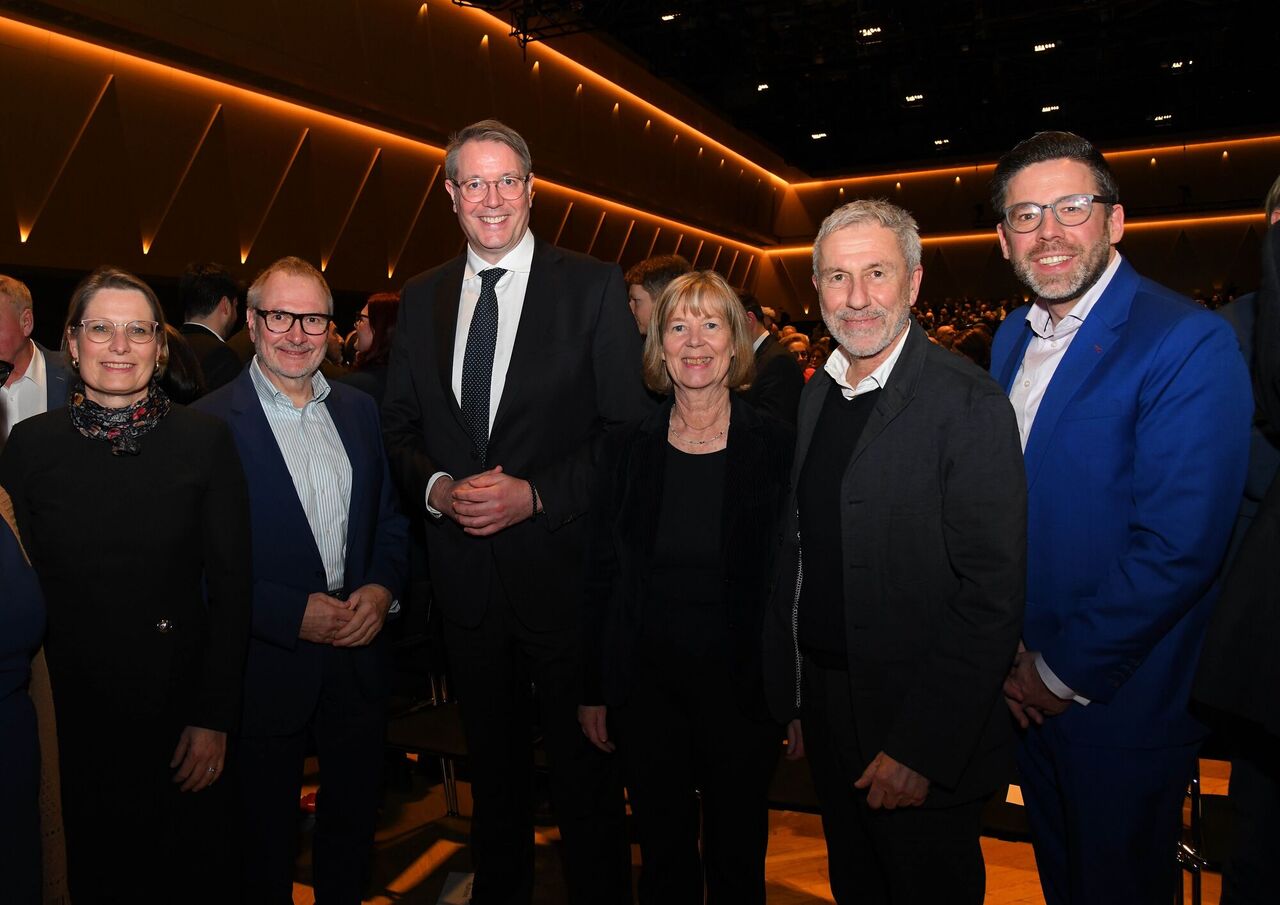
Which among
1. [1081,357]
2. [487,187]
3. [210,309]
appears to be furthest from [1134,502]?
[210,309]

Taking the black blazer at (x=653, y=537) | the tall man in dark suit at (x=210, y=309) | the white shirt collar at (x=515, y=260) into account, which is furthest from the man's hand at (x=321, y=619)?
the tall man in dark suit at (x=210, y=309)

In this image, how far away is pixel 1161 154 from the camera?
73.3ft

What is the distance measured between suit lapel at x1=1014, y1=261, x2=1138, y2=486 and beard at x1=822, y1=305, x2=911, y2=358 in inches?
12.8

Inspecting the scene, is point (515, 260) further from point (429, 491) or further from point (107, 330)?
point (107, 330)

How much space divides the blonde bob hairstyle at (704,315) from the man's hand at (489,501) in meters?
0.44

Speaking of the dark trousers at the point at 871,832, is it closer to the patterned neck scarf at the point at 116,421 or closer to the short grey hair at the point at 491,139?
the short grey hair at the point at 491,139

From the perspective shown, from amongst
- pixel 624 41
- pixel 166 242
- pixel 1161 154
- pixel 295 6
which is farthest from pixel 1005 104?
pixel 166 242

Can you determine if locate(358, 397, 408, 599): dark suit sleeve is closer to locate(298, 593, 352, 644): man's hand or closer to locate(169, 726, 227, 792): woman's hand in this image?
locate(298, 593, 352, 644): man's hand

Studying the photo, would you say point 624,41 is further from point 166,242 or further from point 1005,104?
point 166,242

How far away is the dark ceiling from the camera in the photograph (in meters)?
14.9

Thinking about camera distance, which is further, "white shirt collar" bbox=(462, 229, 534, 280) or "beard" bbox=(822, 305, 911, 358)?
"white shirt collar" bbox=(462, 229, 534, 280)

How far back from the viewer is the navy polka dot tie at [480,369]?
2.33m

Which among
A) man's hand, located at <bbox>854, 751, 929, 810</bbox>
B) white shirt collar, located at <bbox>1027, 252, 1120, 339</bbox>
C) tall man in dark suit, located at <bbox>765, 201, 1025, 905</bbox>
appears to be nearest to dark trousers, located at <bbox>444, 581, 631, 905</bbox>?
tall man in dark suit, located at <bbox>765, 201, 1025, 905</bbox>

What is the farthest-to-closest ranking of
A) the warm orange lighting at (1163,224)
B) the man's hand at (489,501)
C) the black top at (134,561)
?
the warm orange lighting at (1163,224), the man's hand at (489,501), the black top at (134,561)
